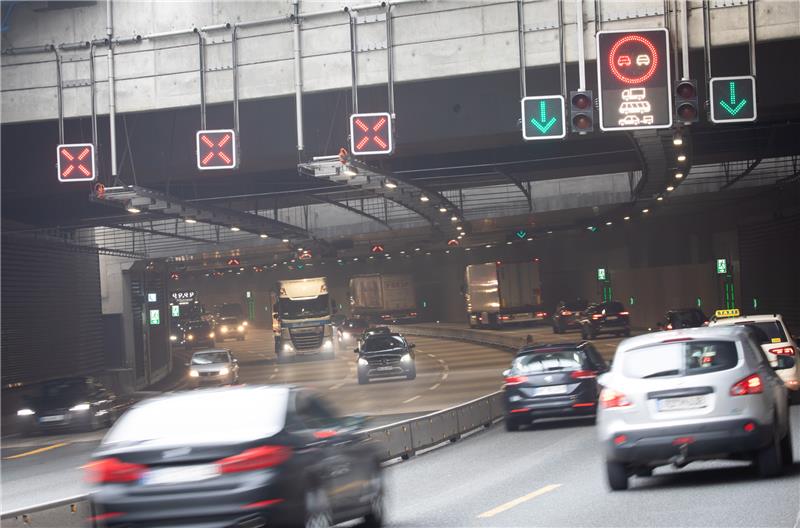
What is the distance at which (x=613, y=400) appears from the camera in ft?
39.0

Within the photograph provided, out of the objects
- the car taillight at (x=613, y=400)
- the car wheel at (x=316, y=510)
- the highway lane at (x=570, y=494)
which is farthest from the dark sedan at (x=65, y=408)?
the car wheel at (x=316, y=510)

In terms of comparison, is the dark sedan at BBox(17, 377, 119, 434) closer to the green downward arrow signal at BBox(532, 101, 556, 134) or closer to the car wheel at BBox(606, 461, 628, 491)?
the green downward arrow signal at BBox(532, 101, 556, 134)

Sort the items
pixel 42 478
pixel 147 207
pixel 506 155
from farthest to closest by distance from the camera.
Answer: pixel 506 155 → pixel 147 207 → pixel 42 478

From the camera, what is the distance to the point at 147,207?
2941cm

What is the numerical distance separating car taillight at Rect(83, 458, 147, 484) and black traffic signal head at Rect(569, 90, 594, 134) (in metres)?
12.9

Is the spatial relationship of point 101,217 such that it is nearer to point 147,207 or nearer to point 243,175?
point 243,175

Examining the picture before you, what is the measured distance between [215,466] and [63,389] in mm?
23869

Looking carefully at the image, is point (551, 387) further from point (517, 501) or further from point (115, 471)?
point (115, 471)

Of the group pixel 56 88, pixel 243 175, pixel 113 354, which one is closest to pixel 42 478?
pixel 56 88

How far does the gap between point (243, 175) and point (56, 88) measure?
9.73m

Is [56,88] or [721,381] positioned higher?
[56,88]

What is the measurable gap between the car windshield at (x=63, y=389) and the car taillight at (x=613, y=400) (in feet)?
71.4

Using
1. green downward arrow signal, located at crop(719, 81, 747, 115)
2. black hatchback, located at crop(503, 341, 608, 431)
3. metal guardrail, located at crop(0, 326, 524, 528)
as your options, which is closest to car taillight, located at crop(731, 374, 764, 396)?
metal guardrail, located at crop(0, 326, 524, 528)

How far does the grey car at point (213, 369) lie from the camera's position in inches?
1718
